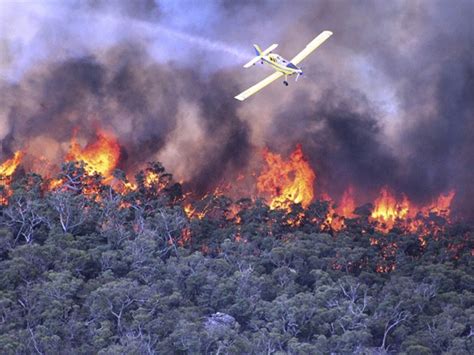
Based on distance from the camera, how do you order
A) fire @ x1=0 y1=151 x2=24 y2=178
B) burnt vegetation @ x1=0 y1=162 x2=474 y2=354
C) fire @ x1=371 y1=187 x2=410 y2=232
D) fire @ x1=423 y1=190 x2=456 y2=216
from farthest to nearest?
fire @ x1=0 y1=151 x2=24 y2=178 → fire @ x1=423 y1=190 x2=456 y2=216 → fire @ x1=371 y1=187 x2=410 y2=232 → burnt vegetation @ x1=0 y1=162 x2=474 y2=354

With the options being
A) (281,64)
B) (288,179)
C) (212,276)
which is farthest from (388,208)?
(212,276)

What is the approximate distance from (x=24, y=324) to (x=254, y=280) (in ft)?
45.1

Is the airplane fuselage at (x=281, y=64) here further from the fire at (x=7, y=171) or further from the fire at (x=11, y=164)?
the fire at (x=11, y=164)

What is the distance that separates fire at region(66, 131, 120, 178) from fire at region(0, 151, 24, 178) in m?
4.01

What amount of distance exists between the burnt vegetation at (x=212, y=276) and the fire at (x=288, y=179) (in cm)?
679

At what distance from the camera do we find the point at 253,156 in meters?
91.6

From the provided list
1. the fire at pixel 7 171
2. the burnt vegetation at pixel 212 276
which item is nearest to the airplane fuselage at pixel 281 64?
the burnt vegetation at pixel 212 276

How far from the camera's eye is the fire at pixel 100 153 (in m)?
89.6

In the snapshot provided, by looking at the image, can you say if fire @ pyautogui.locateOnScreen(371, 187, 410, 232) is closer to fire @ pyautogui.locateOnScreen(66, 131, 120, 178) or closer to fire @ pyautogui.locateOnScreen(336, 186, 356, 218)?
fire @ pyautogui.locateOnScreen(336, 186, 356, 218)

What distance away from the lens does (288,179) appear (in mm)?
88500

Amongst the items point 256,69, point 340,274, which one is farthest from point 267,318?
point 256,69

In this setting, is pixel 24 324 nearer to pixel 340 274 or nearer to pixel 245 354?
pixel 245 354

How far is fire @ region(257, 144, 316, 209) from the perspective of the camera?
86875 mm

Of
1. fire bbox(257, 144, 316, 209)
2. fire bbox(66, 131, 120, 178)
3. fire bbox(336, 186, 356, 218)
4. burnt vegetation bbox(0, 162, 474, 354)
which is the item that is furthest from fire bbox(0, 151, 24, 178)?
fire bbox(336, 186, 356, 218)
